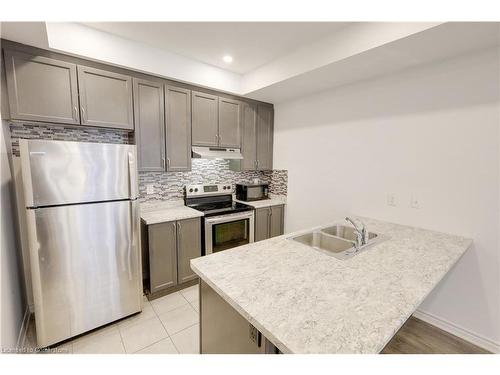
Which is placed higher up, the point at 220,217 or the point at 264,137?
the point at 264,137

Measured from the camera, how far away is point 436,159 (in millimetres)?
2102

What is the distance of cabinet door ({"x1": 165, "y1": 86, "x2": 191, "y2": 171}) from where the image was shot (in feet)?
8.78

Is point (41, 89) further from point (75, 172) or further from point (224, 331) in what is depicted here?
point (224, 331)

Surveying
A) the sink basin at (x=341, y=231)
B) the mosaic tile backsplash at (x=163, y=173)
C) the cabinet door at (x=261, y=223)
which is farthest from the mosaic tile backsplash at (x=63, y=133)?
the sink basin at (x=341, y=231)

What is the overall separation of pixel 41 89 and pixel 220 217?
202cm

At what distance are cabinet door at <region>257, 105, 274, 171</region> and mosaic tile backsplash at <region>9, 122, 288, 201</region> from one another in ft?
0.92

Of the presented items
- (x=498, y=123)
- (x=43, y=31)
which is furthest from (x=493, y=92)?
(x=43, y=31)

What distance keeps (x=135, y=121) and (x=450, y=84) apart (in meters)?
2.93

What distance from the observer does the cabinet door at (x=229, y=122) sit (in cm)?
311

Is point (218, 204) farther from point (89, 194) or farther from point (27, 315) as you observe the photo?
point (27, 315)

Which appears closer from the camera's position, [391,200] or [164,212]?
[391,200]

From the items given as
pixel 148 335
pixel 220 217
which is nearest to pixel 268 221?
pixel 220 217

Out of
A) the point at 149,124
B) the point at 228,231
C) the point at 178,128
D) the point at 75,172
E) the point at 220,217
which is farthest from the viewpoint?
the point at 228,231

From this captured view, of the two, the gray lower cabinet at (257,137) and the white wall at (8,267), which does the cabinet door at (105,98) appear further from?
the gray lower cabinet at (257,137)
